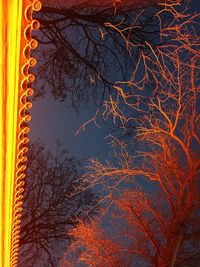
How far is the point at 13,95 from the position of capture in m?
2.91

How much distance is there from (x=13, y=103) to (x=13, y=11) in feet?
2.80

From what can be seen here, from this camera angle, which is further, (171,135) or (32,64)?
(171,135)

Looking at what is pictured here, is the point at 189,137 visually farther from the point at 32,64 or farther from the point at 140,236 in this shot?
the point at 32,64

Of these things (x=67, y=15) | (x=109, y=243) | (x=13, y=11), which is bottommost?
(x=109, y=243)

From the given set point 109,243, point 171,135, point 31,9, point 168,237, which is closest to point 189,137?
point 171,135

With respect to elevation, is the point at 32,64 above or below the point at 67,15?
below

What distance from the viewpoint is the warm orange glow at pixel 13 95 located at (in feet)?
7.77

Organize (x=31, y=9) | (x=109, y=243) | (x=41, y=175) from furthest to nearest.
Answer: (x=41, y=175) → (x=109, y=243) → (x=31, y=9)

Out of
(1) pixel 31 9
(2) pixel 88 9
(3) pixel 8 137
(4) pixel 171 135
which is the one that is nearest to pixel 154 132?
(4) pixel 171 135

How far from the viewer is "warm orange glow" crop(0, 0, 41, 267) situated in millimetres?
2369

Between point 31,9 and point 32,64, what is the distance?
1.63ft

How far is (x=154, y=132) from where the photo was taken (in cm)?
757

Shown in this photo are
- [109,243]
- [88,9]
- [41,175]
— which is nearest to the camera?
[88,9]

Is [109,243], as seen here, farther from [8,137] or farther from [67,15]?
[8,137]
